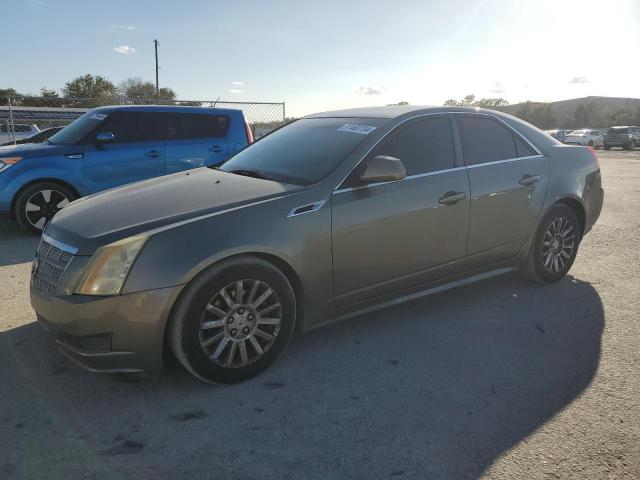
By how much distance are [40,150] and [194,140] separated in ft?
6.91

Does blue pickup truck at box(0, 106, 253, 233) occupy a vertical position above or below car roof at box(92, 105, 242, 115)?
below

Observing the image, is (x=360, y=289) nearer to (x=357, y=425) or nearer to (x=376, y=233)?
(x=376, y=233)

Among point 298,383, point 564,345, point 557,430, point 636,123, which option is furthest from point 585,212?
point 636,123

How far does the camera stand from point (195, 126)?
7.84m

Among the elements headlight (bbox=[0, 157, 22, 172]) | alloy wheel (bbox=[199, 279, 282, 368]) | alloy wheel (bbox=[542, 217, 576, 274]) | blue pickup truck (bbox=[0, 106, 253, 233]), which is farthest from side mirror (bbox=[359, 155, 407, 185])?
headlight (bbox=[0, 157, 22, 172])

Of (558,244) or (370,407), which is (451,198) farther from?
(370,407)

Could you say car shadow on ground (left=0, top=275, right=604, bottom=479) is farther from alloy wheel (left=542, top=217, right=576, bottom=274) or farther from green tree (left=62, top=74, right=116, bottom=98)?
green tree (left=62, top=74, right=116, bottom=98)

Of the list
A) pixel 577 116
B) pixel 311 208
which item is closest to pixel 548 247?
pixel 311 208

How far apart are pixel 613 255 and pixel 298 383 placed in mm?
4520

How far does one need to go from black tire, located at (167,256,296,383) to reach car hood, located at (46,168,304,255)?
38 cm

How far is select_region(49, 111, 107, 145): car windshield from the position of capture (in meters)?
7.06

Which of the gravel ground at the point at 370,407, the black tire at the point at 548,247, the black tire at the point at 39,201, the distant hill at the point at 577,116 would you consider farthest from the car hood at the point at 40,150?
the distant hill at the point at 577,116

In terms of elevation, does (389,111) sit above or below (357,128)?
above

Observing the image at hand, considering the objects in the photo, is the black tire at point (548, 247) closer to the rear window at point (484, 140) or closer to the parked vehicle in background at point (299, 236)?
the parked vehicle in background at point (299, 236)
